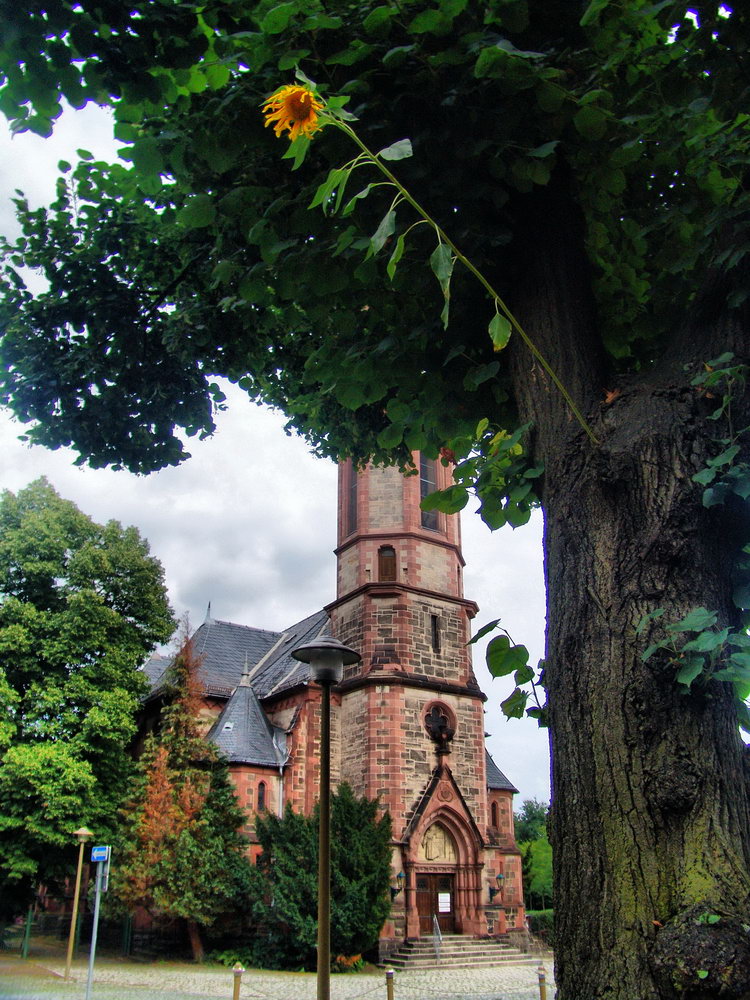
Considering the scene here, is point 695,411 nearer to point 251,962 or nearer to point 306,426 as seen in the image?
point 306,426

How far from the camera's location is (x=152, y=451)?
8812 millimetres

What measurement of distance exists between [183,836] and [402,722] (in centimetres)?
677

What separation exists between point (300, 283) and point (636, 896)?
2.91m

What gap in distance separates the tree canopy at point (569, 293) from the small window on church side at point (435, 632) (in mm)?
20814

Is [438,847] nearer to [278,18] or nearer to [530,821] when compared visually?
[278,18]

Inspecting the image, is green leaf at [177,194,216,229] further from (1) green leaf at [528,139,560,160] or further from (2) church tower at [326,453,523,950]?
(2) church tower at [326,453,523,950]

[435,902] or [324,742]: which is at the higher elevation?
[324,742]

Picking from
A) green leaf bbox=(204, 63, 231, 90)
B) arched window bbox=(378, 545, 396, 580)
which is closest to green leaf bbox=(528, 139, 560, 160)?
green leaf bbox=(204, 63, 231, 90)

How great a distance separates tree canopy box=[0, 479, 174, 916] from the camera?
20859 millimetres

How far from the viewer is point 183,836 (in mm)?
20234

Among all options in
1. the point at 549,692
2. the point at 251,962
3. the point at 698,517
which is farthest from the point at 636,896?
the point at 251,962

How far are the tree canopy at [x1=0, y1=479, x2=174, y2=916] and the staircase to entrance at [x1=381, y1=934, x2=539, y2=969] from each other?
27.7ft

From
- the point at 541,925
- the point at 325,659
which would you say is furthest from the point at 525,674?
the point at 541,925

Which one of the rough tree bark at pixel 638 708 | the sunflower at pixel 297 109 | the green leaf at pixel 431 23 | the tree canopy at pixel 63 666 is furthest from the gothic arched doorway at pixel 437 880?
the sunflower at pixel 297 109
